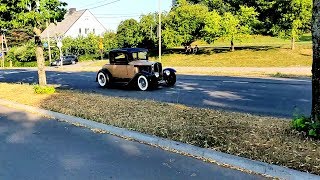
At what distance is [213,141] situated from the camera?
18.8ft

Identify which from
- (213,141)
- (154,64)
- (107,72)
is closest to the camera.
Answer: (213,141)

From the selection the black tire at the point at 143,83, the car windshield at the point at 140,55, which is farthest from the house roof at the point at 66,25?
the black tire at the point at 143,83

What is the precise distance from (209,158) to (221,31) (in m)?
31.7

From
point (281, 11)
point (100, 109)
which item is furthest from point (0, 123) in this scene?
point (281, 11)

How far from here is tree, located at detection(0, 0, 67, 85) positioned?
12719mm

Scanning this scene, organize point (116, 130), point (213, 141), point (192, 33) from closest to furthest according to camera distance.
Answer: point (213, 141)
point (116, 130)
point (192, 33)

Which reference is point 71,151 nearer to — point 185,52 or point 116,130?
point 116,130

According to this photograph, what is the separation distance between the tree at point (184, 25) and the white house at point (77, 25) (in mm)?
33285

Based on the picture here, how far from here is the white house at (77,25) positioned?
6994cm

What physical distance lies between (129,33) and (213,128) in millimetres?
40796

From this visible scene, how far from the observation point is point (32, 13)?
12688 mm

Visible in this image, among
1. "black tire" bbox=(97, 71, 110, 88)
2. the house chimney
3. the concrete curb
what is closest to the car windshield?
"black tire" bbox=(97, 71, 110, 88)

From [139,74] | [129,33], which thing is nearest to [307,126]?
[139,74]

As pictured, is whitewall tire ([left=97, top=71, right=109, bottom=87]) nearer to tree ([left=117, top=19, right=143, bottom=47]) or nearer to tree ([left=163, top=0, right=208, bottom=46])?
tree ([left=163, top=0, right=208, bottom=46])
